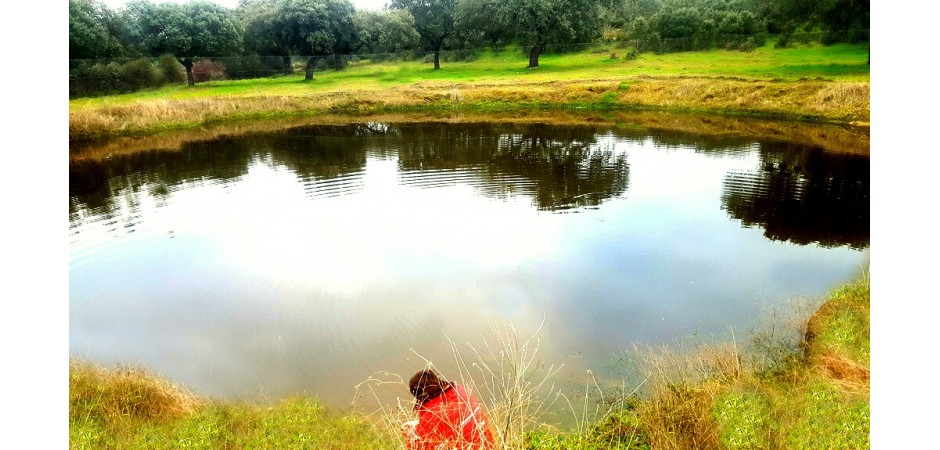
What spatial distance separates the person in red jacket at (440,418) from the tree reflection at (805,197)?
11173mm

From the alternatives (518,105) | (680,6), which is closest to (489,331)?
(518,105)

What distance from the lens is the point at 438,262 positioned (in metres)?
12.8

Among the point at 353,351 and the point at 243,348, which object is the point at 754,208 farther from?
the point at 243,348

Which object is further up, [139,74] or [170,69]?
[170,69]

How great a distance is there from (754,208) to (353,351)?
38.9 ft

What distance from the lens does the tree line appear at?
37.6 m

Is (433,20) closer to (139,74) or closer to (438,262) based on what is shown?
(139,74)

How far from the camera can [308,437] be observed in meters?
6.39

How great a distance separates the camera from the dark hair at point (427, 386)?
5.09 metres

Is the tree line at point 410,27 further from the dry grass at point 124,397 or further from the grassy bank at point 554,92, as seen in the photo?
the dry grass at point 124,397

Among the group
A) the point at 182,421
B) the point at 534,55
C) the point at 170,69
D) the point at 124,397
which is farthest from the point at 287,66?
the point at 182,421

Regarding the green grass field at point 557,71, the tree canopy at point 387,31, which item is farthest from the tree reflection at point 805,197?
the tree canopy at point 387,31

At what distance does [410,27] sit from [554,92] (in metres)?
19.3

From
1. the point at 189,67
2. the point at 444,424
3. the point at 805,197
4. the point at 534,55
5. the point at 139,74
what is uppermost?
the point at 534,55
